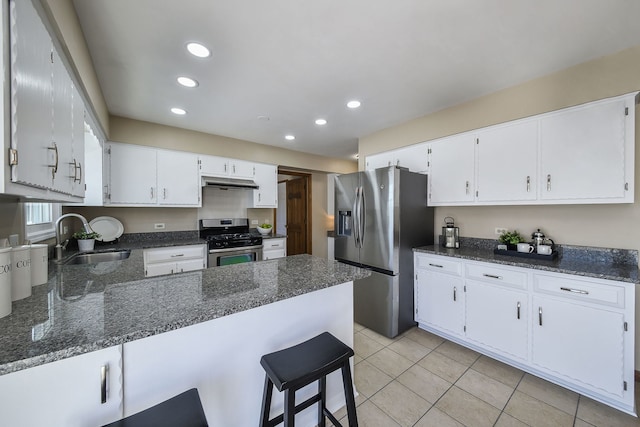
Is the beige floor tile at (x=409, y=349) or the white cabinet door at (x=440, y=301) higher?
the white cabinet door at (x=440, y=301)

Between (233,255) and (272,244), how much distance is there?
2.27 ft

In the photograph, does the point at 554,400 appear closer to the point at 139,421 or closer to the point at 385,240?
the point at 385,240

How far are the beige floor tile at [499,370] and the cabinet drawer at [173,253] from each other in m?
3.27

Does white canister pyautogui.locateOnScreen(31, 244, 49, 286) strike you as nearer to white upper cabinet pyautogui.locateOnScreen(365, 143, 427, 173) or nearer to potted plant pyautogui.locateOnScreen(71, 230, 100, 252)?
potted plant pyautogui.locateOnScreen(71, 230, 100, 252)

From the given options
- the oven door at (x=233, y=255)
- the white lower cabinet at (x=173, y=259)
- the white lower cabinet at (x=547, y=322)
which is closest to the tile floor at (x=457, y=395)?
the white lower cabinet at (x=547, y=322)

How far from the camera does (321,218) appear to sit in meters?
5.45

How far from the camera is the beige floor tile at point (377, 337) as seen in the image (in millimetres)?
2586

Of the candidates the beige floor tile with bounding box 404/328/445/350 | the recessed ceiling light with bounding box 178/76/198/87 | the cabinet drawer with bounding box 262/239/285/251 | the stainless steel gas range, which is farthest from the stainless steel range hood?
the beige floor tile with bounding box 404/328/445/350

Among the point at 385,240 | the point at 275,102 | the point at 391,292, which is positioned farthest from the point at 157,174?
the point at 391,292

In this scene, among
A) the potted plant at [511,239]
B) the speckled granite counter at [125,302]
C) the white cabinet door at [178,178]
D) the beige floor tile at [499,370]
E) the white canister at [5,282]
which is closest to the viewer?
the speckled granite counter at [125,302]

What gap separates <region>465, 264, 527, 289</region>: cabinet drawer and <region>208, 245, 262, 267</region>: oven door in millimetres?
2743

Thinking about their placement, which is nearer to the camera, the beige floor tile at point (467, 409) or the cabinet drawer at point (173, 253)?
the beige floor tile at point (467, 409)

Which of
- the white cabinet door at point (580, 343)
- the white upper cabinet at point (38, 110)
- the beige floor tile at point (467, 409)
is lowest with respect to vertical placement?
the beige floor tile at point (467, 409)

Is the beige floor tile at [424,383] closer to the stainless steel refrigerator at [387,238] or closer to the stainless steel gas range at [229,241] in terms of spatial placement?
the stainless steel refrigerator at [387,238]
